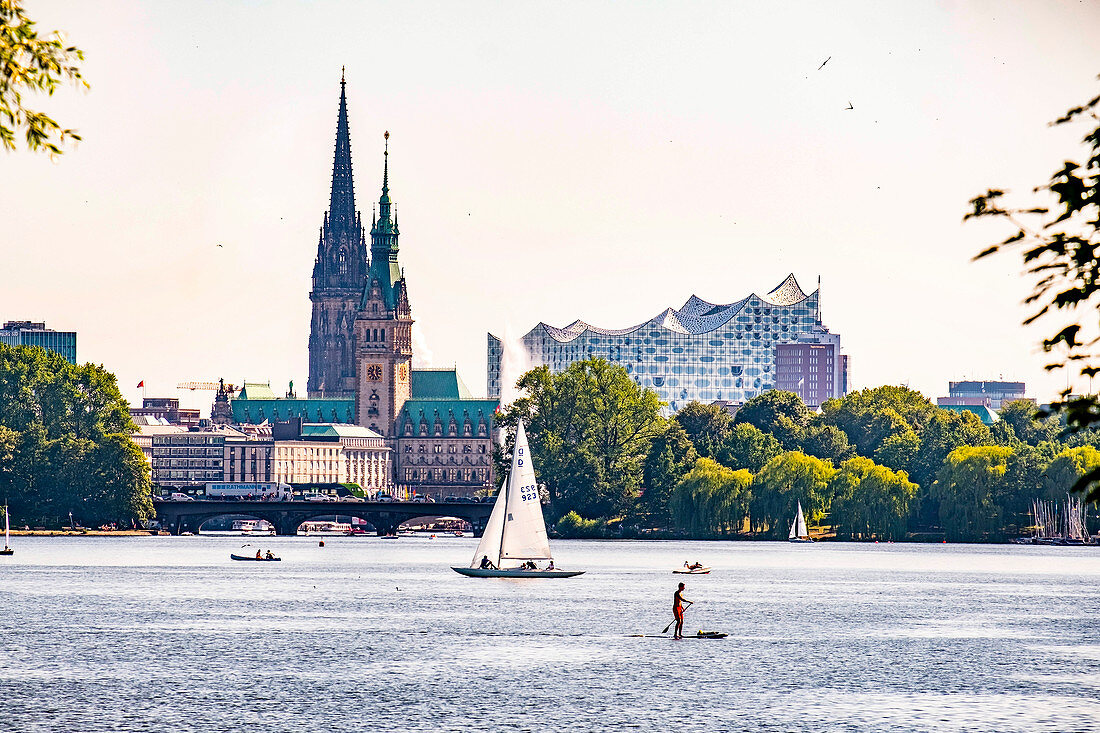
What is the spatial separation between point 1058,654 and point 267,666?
29508mm

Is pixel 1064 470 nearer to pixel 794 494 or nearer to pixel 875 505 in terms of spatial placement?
pixel 875 505

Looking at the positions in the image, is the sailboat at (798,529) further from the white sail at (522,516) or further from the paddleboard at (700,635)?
the paddleboard at (700,635)

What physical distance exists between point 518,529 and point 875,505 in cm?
8130

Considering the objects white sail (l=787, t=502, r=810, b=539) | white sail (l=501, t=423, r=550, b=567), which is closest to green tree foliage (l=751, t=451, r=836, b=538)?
white sail (l=787, t=502, r=810, b=539)

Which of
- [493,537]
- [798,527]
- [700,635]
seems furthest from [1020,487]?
[700,635]

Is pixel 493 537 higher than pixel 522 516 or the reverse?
the reverse

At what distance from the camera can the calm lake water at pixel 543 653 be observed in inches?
2194

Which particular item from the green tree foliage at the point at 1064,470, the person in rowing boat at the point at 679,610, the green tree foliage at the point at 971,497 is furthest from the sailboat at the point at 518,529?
the green tree foliage at the point at 1064,470

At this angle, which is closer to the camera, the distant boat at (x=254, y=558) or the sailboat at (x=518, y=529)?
the sailboat at (x=518, y=529)

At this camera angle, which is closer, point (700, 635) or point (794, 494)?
point (700, 635)

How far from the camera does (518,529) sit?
11762 centimetres

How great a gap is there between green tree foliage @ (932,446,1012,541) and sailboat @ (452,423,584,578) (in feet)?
244

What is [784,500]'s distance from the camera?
198250mm

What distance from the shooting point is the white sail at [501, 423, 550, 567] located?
115 meters
